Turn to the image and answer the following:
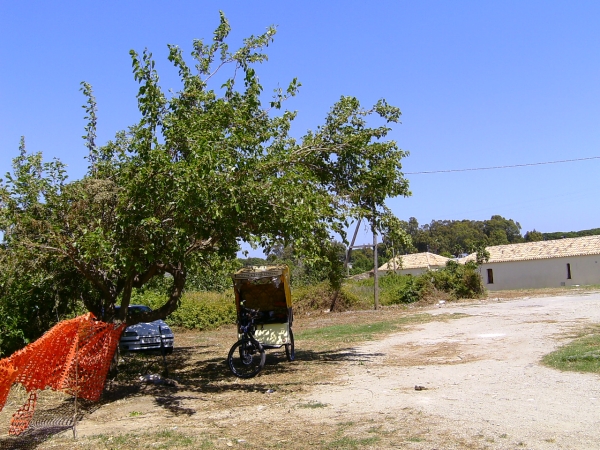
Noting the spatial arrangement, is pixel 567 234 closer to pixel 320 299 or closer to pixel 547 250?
pixel 547 250

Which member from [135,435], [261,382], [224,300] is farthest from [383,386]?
[224,300]

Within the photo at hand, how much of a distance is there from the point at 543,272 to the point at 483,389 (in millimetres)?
53927

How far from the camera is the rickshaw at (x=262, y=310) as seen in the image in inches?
528

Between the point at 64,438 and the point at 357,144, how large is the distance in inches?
333

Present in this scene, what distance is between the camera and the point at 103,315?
45.8ft

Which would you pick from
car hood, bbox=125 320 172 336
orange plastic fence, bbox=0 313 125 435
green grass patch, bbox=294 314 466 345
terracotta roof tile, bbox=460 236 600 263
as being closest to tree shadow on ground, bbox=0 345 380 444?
orange plastic fence, bbox=0 313 125 435

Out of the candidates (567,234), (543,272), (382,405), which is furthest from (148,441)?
(567,234)

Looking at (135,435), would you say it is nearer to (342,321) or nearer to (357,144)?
(357,144)

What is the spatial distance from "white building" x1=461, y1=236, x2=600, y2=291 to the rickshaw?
4705 centimetres

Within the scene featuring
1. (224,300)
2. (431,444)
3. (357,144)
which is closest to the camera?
(431,444)

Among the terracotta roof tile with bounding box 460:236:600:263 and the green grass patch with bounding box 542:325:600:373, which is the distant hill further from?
the green grass patch with bounding box 542:325:600:373

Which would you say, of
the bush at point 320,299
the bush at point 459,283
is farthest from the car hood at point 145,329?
Result: the bush at point 459,283

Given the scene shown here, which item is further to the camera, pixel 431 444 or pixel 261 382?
pixel 261 382

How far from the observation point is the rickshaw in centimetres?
1341
